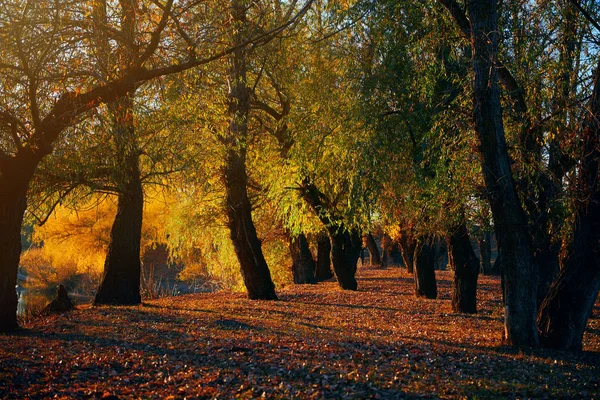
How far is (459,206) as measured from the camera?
1163 cm

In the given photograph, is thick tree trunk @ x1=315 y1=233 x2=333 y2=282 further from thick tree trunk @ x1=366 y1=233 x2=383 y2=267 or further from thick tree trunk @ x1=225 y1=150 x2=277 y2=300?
thick tree trunk @ x1=225 y1=150 x2=277 y2=300

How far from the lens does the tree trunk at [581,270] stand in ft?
30.0

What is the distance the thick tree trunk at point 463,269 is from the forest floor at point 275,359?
119cm

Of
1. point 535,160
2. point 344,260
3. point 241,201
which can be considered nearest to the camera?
point 535,160

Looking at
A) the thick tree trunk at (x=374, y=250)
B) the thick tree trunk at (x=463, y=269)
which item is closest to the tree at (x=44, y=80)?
the thick tree trunk at (x=463, y=269)

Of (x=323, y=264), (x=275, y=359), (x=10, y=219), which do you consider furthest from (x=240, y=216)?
(x=323, y=264)

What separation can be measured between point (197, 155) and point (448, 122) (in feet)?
24.5

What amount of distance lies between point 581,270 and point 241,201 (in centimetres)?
967

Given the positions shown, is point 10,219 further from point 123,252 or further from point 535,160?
point 535,160

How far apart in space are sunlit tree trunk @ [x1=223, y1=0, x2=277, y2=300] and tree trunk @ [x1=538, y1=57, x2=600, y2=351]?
891cm

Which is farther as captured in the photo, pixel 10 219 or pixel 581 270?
pixel 10 219

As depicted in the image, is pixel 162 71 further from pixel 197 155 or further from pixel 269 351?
pixel 197 155

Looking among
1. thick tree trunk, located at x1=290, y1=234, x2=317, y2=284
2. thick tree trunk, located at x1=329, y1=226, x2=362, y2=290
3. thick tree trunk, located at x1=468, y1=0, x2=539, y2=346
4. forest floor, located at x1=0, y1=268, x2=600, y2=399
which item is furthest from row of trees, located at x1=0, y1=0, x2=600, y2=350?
thick tree trunk, located at x1=290, y1=234, x2=317, y2=284

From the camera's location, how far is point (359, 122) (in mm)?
12961
